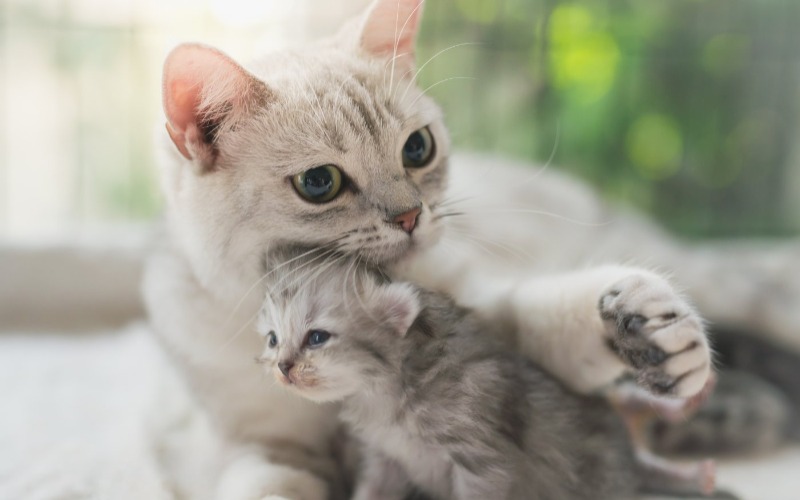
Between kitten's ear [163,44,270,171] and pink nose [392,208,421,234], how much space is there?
370mm

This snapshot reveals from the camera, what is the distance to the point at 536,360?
1.58 metres

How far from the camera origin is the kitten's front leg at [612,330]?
1.28 meters

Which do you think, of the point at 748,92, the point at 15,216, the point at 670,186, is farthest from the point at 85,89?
the point at 748,92

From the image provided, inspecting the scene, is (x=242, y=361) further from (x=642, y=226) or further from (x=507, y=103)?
(x=507, y=103)

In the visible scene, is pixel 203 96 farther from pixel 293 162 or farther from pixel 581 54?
pixel 581 54

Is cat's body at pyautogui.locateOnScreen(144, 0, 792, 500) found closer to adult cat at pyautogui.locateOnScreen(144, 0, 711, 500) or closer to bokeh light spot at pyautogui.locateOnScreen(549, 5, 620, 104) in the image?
adult cat at pyautogui.locateOnScreen(144, 0, 711, 500)

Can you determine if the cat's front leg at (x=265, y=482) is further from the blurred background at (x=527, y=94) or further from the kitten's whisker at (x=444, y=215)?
the blurred background at (x=527, y=94)

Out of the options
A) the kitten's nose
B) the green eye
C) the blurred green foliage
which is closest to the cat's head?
the green eye

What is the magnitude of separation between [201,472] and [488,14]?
2.21 m

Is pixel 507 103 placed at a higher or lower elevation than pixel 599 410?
higher

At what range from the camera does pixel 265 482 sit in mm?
1529

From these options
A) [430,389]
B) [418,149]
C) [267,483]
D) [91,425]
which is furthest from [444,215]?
[91,425]

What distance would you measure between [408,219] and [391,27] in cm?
56

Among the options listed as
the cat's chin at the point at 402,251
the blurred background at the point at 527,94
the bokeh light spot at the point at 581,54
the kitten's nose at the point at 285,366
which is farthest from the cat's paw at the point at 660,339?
the bokeh light spot at the point at 581,54
